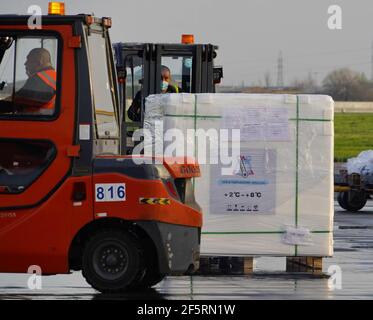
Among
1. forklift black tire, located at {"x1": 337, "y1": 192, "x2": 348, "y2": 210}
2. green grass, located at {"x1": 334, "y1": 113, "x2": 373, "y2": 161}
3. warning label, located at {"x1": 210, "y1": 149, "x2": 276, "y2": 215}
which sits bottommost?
forklift black tire, located at {"x1": 337, "y1": 192, "x2": 348, "y2": 210}

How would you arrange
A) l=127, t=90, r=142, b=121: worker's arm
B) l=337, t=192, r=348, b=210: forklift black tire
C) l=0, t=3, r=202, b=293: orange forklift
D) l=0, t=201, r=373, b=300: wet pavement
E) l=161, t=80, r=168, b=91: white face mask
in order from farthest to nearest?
1. l=337, t=192, r=348, b=210: forklift black tire
2. l=127, t=90, r=142, b=121: worker's arm
3. l=161, t=80, r=168, b=91: white face mask
4. l=0, t=201, r=373, b=300: wet pavement
5. l=0, t=3, r=202, b=293: orange forklift

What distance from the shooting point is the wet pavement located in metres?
10.3

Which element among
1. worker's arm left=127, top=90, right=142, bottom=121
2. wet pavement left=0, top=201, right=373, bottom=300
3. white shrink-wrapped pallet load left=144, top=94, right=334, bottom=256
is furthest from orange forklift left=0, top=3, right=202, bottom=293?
worker's arm left=127, top=90, right=142, bottom=121

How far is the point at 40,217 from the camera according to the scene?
31.8 ft

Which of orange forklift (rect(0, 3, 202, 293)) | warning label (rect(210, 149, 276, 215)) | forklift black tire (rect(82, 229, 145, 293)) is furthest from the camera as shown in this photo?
warning label (rect(210, 149, 276, 215))

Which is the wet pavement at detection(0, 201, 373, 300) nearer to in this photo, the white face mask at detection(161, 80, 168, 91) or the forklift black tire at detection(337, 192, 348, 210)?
the white face mask at detection(161, 80, 168, 91)

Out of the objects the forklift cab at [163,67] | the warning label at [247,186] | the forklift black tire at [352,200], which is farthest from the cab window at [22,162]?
the forklift black tire at [352,200]

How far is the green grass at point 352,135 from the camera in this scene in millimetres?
41375

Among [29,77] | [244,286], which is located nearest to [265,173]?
[244,286]

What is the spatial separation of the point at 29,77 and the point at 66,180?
2.97 feet

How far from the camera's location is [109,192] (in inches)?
383

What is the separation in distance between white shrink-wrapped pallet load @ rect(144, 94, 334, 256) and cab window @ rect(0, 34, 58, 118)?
2.34 meters
